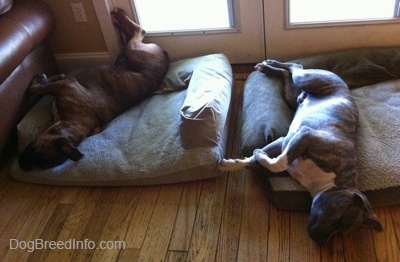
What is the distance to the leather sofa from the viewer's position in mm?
2076

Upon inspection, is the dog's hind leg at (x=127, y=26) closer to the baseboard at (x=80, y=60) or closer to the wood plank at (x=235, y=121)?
the baseboard at (x=80, y=60)

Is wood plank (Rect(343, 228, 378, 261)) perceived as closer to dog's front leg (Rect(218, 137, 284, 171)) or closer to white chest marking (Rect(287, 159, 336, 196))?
white chest marking (Rect(287, 159, 336, 196))

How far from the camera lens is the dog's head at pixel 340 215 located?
149 centimetres

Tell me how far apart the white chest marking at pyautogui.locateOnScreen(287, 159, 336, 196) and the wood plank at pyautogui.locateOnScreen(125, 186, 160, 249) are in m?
0.71

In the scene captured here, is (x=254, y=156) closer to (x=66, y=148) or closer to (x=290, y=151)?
(x=290, y=151)

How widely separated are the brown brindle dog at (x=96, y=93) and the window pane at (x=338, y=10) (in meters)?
0.89

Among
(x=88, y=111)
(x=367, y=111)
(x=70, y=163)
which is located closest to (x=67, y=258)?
(x=70, y=163)

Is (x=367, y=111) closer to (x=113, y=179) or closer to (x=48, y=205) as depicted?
(x=113, y=179)

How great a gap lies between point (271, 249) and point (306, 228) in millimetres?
191

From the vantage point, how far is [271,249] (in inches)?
66.0

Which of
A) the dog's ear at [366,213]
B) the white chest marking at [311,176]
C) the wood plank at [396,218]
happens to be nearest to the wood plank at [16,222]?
the white chest marking at [311,176]

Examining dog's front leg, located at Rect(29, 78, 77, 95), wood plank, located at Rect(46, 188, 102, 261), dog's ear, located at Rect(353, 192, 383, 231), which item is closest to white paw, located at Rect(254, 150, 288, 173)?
dog's ear, located at Rect(353, 192, 383, 231)

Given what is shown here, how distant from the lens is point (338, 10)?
2314 millimetres

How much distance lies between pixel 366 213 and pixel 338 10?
1.34 meters
